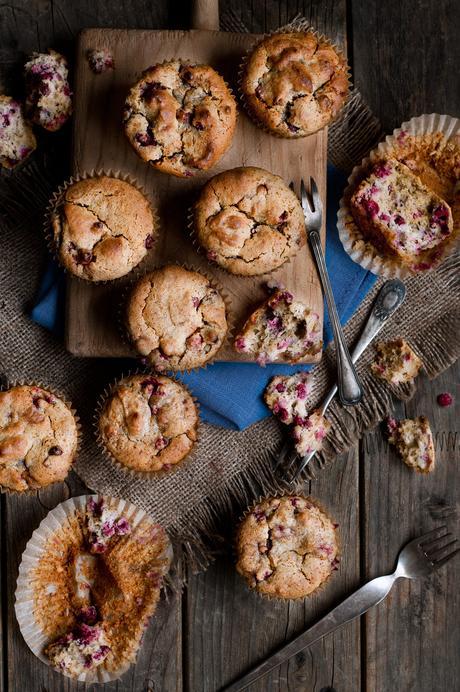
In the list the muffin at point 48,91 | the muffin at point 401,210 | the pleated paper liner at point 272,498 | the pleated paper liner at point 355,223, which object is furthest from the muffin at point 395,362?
the muffin at point 48,91

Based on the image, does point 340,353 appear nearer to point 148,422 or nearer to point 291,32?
point 148,422

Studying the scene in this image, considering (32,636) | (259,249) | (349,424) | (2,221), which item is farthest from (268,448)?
(2,221)

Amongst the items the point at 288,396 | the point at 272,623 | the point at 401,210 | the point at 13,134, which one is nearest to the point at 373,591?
the point at 272,623

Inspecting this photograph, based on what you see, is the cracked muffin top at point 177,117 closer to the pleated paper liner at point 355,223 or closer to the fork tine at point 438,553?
the pleated paper liner at point 355,223

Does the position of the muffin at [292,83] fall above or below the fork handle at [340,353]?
above

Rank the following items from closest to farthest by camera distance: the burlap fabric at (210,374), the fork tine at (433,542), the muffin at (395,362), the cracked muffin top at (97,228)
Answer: the cracked muffin top at (97,228) → the burlap fabric at (210,374) → the muffin at (395,362) → the fork tine at (433,542)

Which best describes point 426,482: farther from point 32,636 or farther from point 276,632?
point 32,636

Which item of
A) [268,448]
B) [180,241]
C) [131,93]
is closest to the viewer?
[131,93]
